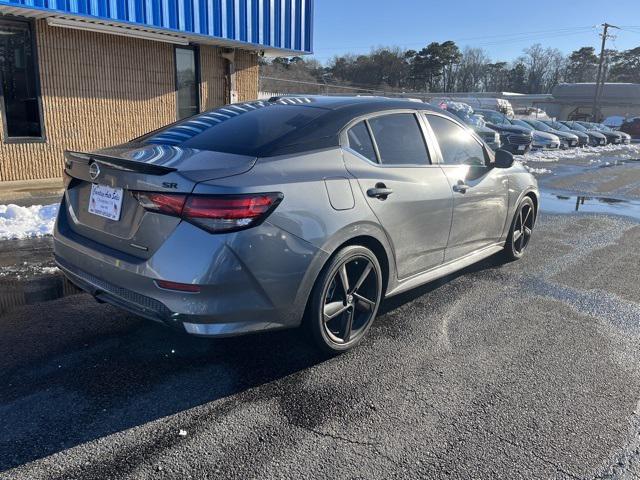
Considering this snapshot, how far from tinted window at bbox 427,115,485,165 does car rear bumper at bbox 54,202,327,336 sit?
187cm

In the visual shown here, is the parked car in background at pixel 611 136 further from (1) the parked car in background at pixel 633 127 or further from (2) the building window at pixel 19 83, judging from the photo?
(2) the building window at pixel 19 83

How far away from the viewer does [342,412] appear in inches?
111

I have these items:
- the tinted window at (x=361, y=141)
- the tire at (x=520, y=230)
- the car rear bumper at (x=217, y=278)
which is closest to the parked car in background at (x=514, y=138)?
the tire at (x=520, y=230)

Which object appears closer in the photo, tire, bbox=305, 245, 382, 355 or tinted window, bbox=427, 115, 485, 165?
tire, bbox=305, 245, 382, 355

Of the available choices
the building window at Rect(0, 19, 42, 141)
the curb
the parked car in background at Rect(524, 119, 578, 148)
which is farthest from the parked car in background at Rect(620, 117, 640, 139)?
the curb

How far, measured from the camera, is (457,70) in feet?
301

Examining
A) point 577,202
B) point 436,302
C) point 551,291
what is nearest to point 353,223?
point 436,302

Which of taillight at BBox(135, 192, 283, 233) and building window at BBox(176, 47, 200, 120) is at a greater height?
building window at BBox(176, 47, 200, 120)

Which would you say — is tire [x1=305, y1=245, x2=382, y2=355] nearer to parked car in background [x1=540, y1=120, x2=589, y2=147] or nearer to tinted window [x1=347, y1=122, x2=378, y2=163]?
tinted window [x1=347, y1=122, x2=378, y2=163]

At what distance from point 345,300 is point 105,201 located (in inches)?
62.7

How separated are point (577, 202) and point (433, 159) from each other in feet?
23.7

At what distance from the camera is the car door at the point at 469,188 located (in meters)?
4.28

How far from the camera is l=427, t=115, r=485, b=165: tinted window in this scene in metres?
4.31

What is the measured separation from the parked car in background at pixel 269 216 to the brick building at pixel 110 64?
20.0 ft
